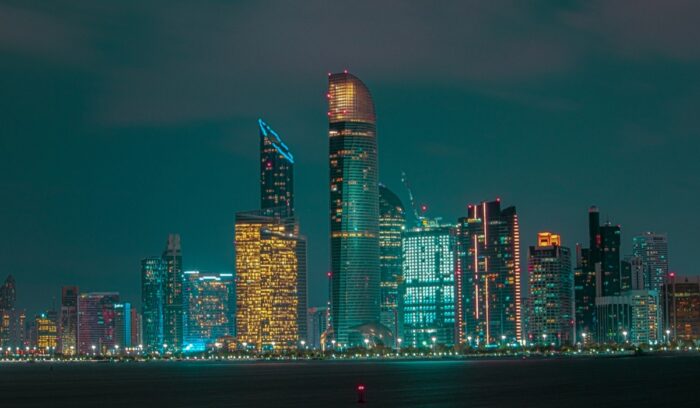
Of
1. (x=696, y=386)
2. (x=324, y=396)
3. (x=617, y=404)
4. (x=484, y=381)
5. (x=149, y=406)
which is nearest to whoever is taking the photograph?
(x=617, y=404)

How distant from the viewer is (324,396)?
121812 mm

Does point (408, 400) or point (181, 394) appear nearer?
point (408, 400)

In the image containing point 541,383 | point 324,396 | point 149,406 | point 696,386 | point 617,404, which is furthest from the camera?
point 541,383

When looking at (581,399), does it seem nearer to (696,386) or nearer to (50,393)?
(696,386)

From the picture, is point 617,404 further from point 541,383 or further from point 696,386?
point 541,383

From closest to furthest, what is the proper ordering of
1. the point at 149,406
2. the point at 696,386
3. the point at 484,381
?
1. the point at 149,406
2. the point at 696,386
3. the point at 484,381

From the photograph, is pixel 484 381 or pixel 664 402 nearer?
pixel 664 402

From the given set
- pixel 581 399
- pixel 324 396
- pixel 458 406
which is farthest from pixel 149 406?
pixel 581 399

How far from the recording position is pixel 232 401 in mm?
115062

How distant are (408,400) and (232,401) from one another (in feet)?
56.5

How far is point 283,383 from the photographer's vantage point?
16350 cm

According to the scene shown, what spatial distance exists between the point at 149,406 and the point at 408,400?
23.8 meters

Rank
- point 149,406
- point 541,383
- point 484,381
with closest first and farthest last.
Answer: point 149,406 < point 541,383 < point 484,381

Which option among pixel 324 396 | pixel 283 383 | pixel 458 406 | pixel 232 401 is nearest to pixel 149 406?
pixel 232 401
